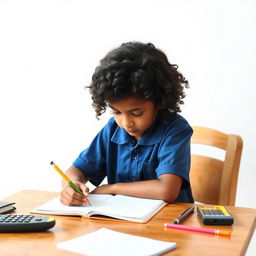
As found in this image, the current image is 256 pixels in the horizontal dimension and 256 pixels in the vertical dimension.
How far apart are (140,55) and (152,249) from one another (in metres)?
0.73

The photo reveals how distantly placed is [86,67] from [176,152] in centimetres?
102

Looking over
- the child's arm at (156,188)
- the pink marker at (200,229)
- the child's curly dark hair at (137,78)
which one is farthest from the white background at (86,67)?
the pink marker at (200,229)

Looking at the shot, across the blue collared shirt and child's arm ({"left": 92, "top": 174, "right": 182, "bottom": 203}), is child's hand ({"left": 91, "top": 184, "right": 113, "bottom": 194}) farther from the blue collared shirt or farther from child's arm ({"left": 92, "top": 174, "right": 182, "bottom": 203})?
the blue collared shirt

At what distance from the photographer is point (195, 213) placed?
3.90ft

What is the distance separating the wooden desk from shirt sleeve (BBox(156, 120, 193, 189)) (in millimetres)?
178

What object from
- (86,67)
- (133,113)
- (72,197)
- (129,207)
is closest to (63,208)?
(72,197)

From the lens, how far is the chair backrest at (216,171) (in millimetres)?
1553

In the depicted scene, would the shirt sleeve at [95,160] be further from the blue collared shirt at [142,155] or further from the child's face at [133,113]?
the child's face at [133,113]

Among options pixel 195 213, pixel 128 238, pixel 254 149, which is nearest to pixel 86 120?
pixel 254 149

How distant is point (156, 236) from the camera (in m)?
1.02

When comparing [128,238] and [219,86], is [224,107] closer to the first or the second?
[219,86]

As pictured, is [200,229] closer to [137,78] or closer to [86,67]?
[137,78]

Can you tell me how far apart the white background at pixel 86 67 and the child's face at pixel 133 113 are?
66 centimetres

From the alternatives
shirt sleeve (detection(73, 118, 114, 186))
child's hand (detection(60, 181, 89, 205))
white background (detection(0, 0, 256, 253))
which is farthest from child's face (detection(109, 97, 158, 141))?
white background (detection(0, 0, 256, 253))
